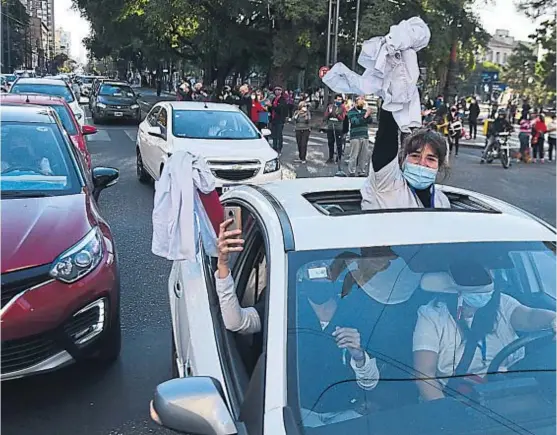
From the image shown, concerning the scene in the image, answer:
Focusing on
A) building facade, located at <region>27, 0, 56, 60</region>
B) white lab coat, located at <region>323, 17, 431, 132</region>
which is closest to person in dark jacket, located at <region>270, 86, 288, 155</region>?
white lab coat, located at <region>323, 17, 431, 132</region>

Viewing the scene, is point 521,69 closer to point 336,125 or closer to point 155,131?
point 336,125

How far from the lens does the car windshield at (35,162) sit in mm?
4711

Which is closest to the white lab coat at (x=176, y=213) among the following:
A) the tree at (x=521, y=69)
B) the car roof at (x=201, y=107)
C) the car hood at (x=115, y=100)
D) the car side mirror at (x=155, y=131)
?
the car side mirror at (x=155, y=131)

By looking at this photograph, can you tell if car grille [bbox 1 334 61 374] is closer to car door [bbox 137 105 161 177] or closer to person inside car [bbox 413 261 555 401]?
person inside car [bbox 413 261 555 401]

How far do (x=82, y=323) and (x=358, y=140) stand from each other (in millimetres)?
11227

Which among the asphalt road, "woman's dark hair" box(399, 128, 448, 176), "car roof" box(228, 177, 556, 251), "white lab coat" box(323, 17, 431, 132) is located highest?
"white lab coat" box(323, 17, 431, 132)

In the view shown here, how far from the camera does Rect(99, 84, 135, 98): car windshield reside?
1090 inches

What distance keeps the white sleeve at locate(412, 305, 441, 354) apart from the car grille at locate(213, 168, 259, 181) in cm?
801

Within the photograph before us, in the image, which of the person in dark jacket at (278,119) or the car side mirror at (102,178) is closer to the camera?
the car side mirror at (102,178)

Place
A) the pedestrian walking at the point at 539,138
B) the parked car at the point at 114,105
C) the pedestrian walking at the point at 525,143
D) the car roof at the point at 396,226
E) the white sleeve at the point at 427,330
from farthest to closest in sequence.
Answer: the parked car at the point at 114,105
the pedestrian walking at the point at 539,138
the pedestrian walking at the point at 525,143
the car roof at the point at 396,226
the white sleeve at the point at 427,330

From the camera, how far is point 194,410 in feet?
6.59

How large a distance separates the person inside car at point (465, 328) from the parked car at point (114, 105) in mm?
25790

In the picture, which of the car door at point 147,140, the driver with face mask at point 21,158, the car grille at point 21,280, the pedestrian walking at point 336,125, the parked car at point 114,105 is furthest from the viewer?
the parked car at point 114,105

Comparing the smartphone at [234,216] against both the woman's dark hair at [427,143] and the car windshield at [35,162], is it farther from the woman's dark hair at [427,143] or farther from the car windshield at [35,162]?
the car windshield at [35,162]
